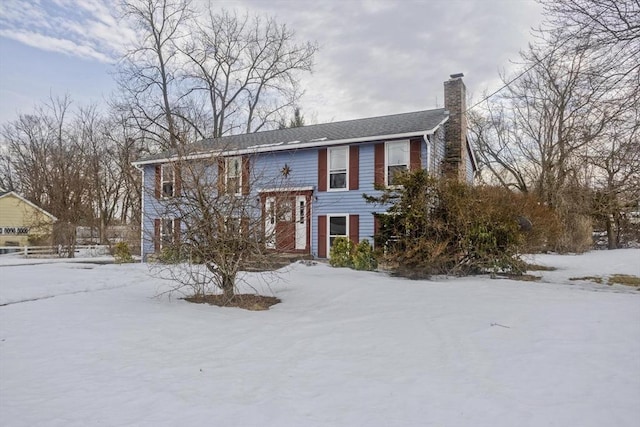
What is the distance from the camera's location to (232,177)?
6816mm

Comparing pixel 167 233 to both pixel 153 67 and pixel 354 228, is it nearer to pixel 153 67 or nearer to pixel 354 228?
pixel 354 228

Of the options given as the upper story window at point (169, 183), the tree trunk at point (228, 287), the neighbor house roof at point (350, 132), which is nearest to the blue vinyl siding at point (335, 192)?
the neighbor house roof at point (350, 132)

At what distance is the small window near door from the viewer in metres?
14.0

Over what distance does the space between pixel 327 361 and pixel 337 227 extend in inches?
400

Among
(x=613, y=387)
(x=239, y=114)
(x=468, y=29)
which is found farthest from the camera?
(x=239, y=114)

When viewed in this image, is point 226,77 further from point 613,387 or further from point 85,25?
point 613,387

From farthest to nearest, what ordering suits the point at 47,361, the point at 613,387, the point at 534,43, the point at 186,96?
the point at 186,96, the point at 534,43, the point at 47,361, the point at 613,387

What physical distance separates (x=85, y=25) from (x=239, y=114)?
584 inches

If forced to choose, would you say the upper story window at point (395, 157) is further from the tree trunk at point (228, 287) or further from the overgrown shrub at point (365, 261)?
the tree trunk at point (228, 287)

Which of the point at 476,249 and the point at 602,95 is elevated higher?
the point at 602,95

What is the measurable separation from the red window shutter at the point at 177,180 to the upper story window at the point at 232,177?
2.40ft

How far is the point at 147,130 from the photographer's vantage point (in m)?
25.0

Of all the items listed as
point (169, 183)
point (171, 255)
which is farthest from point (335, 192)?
point (171, 255)

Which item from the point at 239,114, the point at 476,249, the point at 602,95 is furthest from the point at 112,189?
the point at 602,95
